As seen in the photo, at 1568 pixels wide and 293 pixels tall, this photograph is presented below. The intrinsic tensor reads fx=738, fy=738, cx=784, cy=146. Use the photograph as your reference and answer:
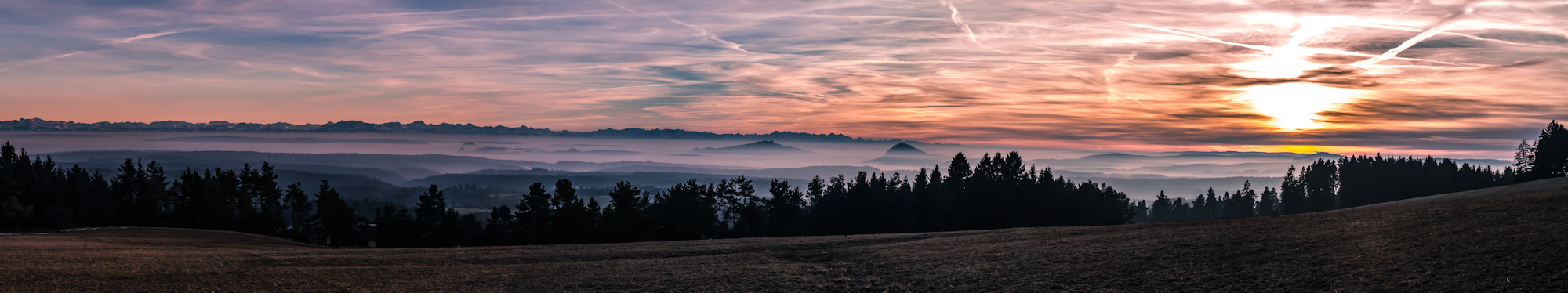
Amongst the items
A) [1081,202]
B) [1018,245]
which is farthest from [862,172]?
[1018,245]

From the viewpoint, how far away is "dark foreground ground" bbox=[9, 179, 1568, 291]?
75.5 ft

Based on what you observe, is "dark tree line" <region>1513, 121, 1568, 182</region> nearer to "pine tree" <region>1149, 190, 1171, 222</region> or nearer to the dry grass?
"pine tree" <region>1149, 190, 1171, 222</region>

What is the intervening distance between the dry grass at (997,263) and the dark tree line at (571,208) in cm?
2822

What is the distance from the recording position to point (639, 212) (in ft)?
250

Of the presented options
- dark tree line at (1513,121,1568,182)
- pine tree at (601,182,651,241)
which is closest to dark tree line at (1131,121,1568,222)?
dark tree line at (1513,121,1568,182)

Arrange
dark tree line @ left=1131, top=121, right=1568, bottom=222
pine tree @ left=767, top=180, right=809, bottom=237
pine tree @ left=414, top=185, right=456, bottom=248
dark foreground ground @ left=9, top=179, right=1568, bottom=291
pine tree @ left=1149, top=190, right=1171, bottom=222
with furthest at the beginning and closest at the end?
1. pine tree @ left=1149, top=190, right=1171, bottom=222
2. dark tree line @ left=1131, top=121, right=1568, bottom=222
3. pine tree @ left=767, top=180, right=809, bottom=237
4. pine tree @ left=414, top=185, right=456, bottom=248
5. dark foreground ground @ left=9, top=179, right=1568, bottom=291

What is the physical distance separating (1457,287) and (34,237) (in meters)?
74.3

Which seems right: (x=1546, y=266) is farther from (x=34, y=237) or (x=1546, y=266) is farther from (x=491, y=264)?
(x=34, y=237)

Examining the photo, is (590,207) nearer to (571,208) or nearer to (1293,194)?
(571,208)

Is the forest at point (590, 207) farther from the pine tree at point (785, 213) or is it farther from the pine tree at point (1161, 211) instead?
the pine tree at point (1161, 211)

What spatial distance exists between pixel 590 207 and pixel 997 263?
53.4 m

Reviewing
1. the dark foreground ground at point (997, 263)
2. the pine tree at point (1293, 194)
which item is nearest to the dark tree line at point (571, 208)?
the dark foreground ground at point (997, 263)

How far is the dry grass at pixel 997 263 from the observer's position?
23.0 metres

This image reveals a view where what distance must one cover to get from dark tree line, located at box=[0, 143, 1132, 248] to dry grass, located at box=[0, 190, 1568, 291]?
2822 centimetres
